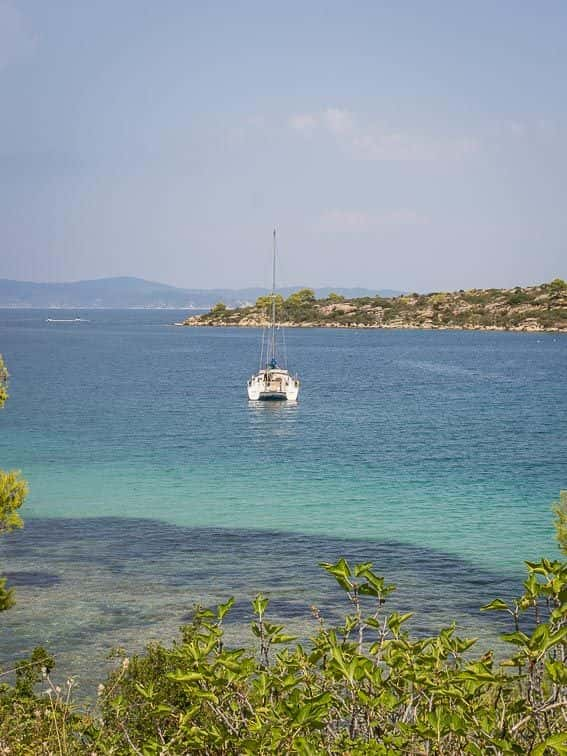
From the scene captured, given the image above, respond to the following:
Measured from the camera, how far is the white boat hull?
6694 centimetres

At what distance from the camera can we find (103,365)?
343 ft

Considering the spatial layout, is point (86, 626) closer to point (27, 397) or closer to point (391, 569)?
point (391, 569)

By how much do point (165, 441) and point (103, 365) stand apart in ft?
193

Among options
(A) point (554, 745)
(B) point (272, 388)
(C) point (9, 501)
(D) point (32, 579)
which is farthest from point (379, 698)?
(B) point (272, 388)

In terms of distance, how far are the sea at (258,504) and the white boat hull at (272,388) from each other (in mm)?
1903

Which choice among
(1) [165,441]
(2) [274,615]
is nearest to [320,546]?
(2) [274,615]

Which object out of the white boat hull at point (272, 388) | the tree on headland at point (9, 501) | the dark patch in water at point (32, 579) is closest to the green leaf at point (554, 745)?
the tree on headland at point (9, 501)

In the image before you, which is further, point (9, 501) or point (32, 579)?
point (32, 579)

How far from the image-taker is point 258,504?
3272 centimetres

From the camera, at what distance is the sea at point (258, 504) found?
20.8 metres

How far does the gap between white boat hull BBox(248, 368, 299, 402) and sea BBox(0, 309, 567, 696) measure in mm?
1903

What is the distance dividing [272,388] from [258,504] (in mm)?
34380

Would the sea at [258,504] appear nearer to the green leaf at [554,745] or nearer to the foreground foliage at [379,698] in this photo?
the foreground foliage at [379,698]

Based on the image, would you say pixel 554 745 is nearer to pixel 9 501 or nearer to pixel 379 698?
pixel 379 698
